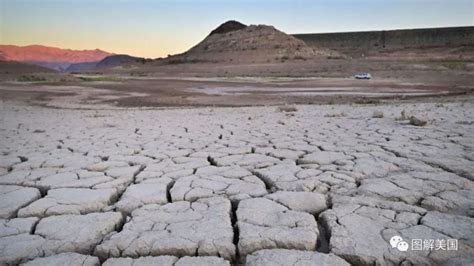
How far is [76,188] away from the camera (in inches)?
124

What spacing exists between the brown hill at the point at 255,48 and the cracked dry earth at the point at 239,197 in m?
38.8

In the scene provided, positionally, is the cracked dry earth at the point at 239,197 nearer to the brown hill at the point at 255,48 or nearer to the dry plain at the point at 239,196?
the dry plain at the point at 239,196

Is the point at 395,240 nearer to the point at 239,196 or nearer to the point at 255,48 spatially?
the point at 239,196

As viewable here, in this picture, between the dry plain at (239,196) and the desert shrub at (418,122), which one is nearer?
the dry plain at (239,196)

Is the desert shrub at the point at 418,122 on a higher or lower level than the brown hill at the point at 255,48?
lower

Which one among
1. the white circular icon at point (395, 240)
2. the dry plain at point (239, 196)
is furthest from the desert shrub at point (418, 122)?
the white circular icon at point (395, 240)

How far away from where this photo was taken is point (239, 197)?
284 cm

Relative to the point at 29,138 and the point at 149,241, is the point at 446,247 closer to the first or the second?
the point at 149,241

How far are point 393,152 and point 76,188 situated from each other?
10.2 feet

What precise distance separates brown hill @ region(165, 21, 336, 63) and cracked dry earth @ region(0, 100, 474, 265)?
38.8 metres

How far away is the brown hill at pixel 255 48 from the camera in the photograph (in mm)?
45625

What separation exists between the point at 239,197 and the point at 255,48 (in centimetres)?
4919

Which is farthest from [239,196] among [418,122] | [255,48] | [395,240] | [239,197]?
[255,48]

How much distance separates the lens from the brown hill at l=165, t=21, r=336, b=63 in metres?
45.6
